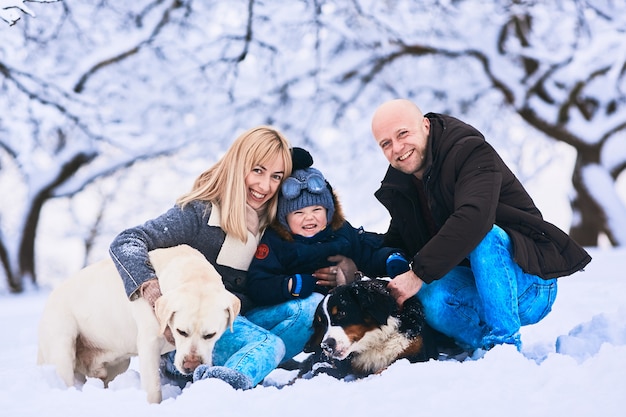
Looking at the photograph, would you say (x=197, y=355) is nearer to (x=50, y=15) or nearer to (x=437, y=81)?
(x=50, y=15)

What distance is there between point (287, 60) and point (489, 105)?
4.06 metres

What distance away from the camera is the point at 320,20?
10781 millimetres

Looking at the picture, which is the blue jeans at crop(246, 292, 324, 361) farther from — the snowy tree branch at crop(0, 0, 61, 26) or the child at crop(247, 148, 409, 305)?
the snowy tree branch at crop(0, 0, 61, 26)

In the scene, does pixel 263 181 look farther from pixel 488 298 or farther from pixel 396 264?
pixel 488 298

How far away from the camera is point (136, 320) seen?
296 centimetres

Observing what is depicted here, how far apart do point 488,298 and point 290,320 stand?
3.50ft

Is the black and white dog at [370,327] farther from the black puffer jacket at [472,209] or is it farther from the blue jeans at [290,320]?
the black puffer jacket at [472,209]

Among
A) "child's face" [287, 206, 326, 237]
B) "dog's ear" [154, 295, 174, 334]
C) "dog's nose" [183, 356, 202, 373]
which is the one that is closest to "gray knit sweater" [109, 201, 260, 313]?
"child's face" [287, 206, 326, 237]

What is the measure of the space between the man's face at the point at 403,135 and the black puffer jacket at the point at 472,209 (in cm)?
7

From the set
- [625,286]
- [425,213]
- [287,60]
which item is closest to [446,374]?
[425,213]

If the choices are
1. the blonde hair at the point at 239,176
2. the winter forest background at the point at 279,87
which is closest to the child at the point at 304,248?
the blonde hair at the point at 239,176

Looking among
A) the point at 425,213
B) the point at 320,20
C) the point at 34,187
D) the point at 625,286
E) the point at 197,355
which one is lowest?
the point at 34,187

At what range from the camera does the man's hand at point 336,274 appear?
367 cm

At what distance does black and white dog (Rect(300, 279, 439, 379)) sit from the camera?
10.7 feet
